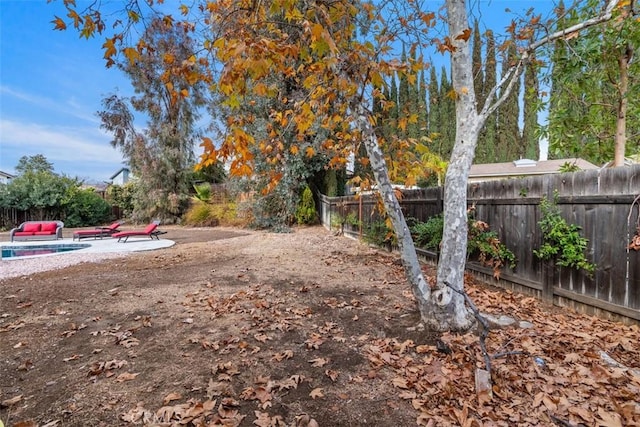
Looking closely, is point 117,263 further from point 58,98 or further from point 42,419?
point 58,98

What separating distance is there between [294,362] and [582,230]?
373 cm

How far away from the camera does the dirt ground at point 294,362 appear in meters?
2.29

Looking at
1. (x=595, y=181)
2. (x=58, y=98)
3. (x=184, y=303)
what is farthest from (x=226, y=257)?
(x=58, y=98)

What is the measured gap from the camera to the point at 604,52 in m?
5.26

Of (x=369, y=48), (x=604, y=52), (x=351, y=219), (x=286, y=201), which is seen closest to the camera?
(x=369, y=48)

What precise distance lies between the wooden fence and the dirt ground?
0.99 ft

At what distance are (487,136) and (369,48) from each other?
30.7 meters

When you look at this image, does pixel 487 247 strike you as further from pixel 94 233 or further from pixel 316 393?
pixel 94 233

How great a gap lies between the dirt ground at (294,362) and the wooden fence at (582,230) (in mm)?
301

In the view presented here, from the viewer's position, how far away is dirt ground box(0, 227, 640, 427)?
7.51 ft

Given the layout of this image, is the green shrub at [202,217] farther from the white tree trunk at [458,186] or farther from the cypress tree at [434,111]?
the cypress tree at [434,111]

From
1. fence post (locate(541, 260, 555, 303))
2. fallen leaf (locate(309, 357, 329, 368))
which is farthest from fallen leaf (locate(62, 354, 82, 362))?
fence post (locate(541, 260, 555, 303))

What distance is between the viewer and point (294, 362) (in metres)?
2.99

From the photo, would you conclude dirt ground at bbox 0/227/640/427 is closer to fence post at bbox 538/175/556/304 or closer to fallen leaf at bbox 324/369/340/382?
fallen leaf at bbox 324/369/340/382
